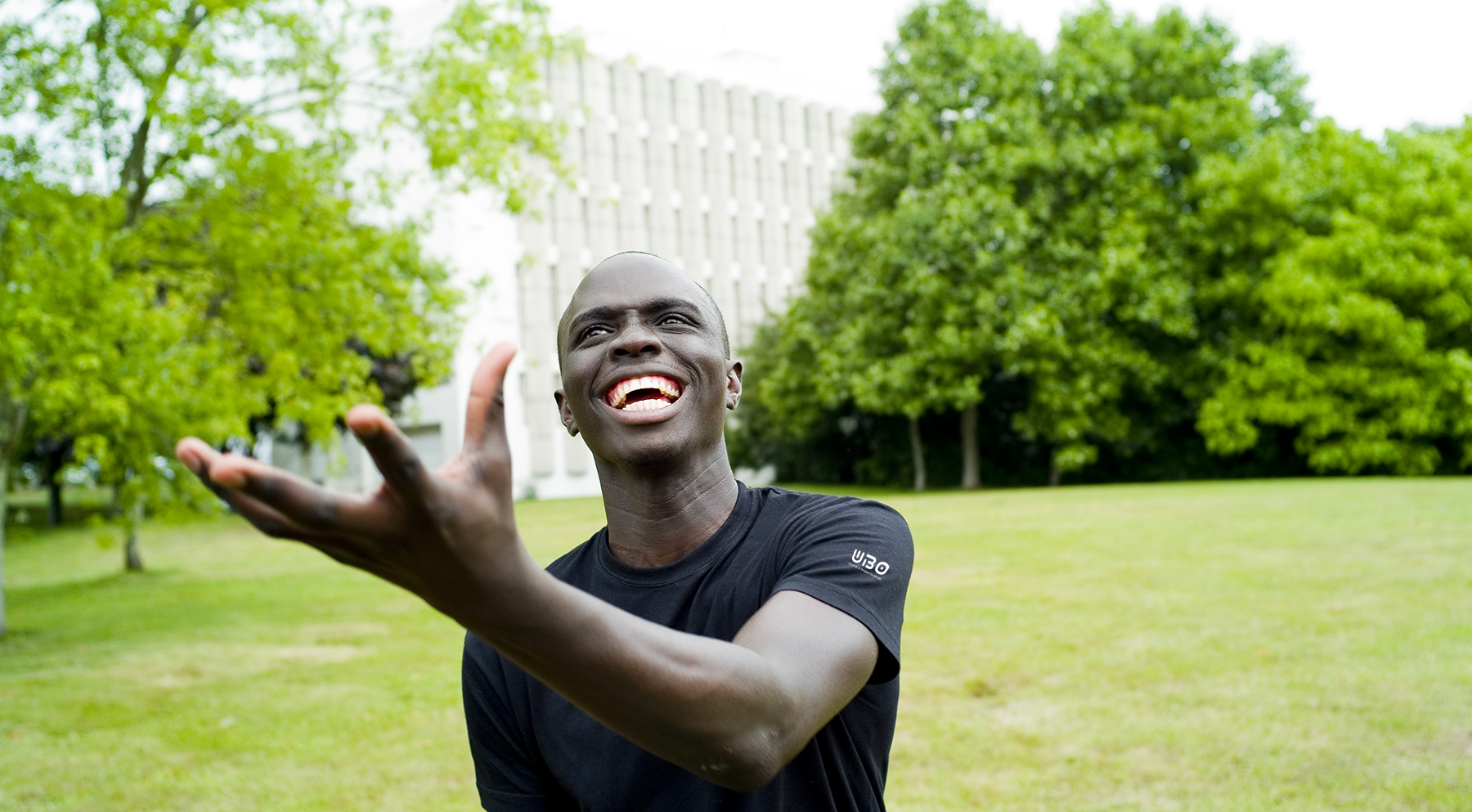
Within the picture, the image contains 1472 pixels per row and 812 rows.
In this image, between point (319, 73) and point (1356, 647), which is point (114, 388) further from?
point (1356, 647)

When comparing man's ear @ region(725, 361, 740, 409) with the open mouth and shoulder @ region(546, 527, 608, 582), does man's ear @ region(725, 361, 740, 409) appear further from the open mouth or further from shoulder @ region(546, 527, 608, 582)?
shoulder @ region(546, 527, 608, 582)

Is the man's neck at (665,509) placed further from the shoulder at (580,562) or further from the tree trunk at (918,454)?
the tree trunk at (918,454)

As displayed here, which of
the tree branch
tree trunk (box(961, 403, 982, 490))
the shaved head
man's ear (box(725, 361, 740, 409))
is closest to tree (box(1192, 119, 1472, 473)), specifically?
tree trunk (box(961, 403, 982, 490))

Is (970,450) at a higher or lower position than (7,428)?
lower

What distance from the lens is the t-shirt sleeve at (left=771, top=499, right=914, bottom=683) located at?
189cm

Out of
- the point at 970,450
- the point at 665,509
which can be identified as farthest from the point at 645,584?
the point at 970,450

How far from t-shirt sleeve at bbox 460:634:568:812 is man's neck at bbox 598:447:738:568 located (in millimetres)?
401

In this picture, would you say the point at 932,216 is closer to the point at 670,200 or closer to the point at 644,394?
the point at 670,200

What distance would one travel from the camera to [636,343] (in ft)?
7.54

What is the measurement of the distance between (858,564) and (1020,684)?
287 inches

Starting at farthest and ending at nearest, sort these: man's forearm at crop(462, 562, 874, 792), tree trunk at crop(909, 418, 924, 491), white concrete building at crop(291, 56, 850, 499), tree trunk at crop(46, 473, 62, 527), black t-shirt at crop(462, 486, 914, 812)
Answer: white concrete building at crop(291, 56, 850, 499) < tree trunk at crop(46, 473, 62, 527) < tree trunk at crop(909, 418, 924, 491) < black t-shirt at crop(462, 486, 914, 812) < man's forearm at crop(462, 562, 874, 792)

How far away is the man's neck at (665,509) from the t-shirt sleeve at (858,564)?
8.6 inches

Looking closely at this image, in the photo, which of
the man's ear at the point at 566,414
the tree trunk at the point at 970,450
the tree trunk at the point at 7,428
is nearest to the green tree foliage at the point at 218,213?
the tree trunk at the point at 7,428

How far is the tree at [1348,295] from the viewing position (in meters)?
29.5
